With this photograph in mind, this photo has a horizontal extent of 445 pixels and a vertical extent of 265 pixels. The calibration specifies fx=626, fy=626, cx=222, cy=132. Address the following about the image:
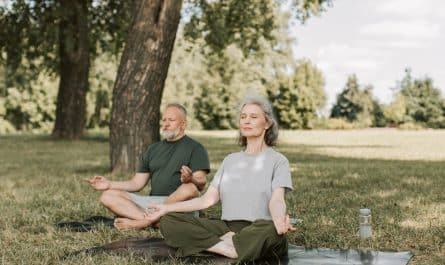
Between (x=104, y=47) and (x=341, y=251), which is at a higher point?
(x=104, y=47)

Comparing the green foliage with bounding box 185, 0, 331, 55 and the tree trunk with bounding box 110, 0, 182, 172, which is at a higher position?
the green foliage with bounding box 185, 0, 331, 55

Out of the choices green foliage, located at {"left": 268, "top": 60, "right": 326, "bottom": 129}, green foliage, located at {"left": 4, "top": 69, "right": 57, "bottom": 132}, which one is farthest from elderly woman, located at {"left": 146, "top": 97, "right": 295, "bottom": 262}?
green foliage, located at {"left": 4, "top": 69, "right": 57, "bottom": 132}

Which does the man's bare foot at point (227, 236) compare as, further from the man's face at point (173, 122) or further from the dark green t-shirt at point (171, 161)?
the man's face at point (173, 122)

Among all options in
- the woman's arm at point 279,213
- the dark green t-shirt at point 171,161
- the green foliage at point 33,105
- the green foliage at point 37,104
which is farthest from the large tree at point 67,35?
the green foliage at point 33,105

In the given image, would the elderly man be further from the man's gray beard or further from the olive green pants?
the olive green pants

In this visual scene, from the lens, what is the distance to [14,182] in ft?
37.0

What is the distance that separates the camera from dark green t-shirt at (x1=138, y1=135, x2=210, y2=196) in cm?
652

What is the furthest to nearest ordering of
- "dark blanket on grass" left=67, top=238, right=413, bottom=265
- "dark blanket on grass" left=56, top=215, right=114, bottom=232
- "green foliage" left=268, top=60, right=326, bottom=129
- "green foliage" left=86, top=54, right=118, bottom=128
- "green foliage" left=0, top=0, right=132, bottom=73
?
1. "green foliage" left=268, top=60, right=326, bottom=129
2. "green foliage" left=86, top=54, right=118, bottom=128
3. "green foliage" left=0, top=0, right=132, bottom=73
4. "dark blanket on grass" left=56, top=215, right=114, bottom=232
5. "dark blanket on grass" left=67, top=238, right=413, bottom=265

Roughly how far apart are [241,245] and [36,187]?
6.45m

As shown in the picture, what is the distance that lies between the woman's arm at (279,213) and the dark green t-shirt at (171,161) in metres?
1.77

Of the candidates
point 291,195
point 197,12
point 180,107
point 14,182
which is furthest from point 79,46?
point 180,107

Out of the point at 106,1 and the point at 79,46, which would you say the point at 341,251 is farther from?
the point at 106,1

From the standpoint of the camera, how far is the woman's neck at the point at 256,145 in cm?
509

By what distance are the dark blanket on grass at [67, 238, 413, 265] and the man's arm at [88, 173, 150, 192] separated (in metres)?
0.89
